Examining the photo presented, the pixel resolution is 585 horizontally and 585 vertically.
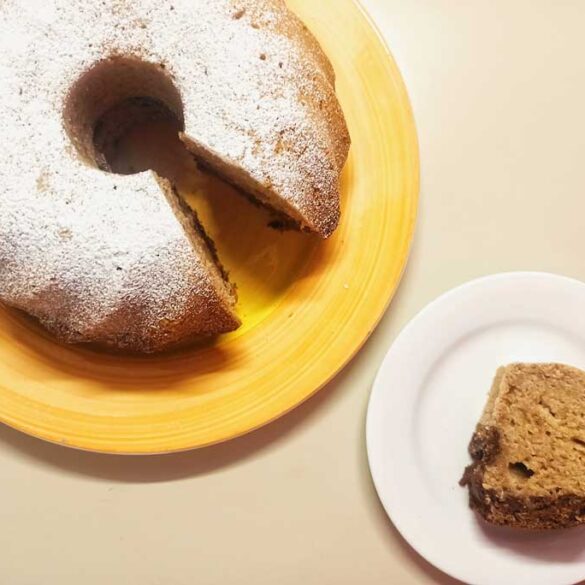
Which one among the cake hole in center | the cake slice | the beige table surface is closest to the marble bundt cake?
the cake hole in center

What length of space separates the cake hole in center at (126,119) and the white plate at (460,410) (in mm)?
718

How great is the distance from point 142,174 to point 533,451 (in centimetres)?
104

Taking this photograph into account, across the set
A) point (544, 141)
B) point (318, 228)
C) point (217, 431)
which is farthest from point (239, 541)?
point (544, 141)

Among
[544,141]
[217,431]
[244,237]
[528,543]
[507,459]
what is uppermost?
[244,237]

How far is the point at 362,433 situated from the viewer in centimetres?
154

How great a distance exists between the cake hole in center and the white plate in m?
0.72

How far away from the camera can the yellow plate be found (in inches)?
54.8

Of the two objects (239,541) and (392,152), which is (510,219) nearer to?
(392,152)

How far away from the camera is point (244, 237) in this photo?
1.54 meters

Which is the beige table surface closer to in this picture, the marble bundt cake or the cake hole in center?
the marble bundt cake

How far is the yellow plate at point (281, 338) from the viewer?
4.57ft

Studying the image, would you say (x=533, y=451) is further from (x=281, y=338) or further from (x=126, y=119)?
(x=126, y=119)

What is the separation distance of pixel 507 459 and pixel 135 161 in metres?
1.09

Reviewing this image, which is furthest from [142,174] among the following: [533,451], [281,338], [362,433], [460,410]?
[533,451]
